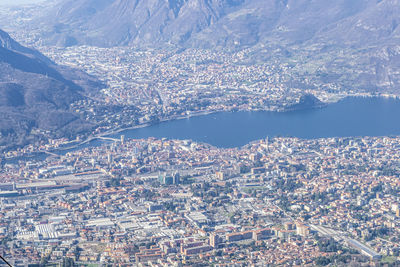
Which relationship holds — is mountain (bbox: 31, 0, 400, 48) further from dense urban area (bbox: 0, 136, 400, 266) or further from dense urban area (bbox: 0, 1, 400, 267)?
dense urban area (bbox: 0, 136, 400, 266)

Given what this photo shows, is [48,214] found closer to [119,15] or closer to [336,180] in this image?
[336,180]

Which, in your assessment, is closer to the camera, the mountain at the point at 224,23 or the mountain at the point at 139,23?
the mountain at the point at 224,23

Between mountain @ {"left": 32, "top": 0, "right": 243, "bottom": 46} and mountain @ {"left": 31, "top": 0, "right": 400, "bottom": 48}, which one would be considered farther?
mountain @ {"left": 32, "top": 0, "right": 243, "bottom": 46}

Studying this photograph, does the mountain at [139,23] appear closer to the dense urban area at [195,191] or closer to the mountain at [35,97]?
the mountain at [35,97]

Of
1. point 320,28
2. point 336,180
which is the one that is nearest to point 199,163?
point 336,180

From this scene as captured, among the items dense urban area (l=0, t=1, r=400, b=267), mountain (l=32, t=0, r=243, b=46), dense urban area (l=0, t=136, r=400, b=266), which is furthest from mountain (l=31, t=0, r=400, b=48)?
dense urban area (l=0, t=136, r=400, b=266)

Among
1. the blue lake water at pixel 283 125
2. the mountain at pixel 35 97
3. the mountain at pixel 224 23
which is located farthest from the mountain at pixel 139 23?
the blue lake water at pixel 283 125
